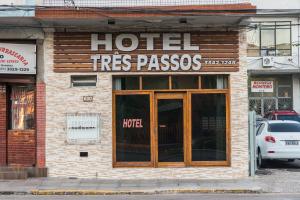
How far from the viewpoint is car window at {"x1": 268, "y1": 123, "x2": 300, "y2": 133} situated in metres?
19.8

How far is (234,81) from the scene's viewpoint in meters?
16.6

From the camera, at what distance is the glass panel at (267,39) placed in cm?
4059

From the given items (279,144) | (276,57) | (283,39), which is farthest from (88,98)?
(283,39)

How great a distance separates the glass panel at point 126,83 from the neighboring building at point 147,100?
0.10 feet

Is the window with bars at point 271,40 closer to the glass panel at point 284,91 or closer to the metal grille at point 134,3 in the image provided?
the glass panel at point 284,91

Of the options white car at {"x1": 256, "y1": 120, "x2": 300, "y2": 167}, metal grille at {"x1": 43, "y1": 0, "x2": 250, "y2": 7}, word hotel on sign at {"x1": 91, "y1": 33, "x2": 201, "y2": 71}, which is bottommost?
white car at {"x1": 256, "y1": 120, "x2": 300, "y2": 167}

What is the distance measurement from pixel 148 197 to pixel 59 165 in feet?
12.8

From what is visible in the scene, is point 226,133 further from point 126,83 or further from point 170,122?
point 126,83

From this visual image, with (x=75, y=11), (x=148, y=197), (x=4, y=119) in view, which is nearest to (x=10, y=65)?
(x=4, y=119)

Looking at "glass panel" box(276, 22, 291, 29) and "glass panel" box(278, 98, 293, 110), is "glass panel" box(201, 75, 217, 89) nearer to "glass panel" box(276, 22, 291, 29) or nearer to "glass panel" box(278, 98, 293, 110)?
"glass panel" box(276, 22, 291, 29)

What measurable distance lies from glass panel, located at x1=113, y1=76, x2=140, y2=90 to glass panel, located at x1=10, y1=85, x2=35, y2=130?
2655 millimetres

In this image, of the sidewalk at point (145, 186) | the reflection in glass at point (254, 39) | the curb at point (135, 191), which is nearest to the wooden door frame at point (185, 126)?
the sidewalk at point (145, 186)

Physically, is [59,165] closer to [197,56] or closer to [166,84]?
[166,84]

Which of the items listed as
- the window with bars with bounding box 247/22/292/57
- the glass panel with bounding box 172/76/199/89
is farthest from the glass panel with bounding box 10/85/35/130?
the window with bars with bounding box 247/22/292/57
